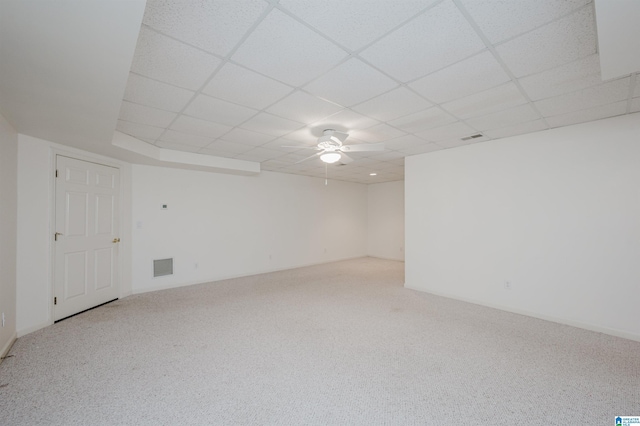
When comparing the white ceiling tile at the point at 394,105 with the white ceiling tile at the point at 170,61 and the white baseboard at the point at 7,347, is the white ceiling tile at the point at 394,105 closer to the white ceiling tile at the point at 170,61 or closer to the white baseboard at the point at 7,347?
the white ceiling tile at the point at 170,61

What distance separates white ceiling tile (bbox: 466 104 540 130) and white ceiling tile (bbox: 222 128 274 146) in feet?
8.73

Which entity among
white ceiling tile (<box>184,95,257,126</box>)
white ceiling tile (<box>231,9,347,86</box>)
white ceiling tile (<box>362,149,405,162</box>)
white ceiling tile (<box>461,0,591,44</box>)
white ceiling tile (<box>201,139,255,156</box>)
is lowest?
white ceiling tile (<box>362,149,405,162</box>)

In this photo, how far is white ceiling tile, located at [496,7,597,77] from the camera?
1570 millimetres

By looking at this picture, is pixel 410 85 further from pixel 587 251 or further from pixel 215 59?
pixel 587 251

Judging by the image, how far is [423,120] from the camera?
3.08 m

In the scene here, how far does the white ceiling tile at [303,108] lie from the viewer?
2.50 metres

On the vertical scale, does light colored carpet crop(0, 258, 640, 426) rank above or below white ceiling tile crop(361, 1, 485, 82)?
below

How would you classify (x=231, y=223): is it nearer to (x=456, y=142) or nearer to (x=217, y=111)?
(x=217, y=111)

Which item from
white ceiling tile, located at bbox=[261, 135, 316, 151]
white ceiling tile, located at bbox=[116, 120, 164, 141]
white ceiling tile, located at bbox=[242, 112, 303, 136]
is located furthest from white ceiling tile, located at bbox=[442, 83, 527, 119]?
white ceiling tile, located at bbox=[116, 120, 164, 141]

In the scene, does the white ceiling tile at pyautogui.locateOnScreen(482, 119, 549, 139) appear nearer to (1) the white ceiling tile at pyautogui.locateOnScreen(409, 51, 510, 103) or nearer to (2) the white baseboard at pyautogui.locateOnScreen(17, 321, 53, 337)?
(1) the white ceiling tile at pyautogui.locateOnScreen(409, 51, 510, 103)

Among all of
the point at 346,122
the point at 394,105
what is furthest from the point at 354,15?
the point at 346,122

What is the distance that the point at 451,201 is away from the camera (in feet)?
14.3

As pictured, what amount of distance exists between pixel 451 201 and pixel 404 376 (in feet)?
10.1

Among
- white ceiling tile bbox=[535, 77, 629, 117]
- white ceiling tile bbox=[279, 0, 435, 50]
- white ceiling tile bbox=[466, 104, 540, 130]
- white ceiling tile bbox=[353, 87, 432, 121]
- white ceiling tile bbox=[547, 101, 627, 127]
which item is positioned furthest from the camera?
white ceiling tile bbox=[466, 104, 540, 130]
